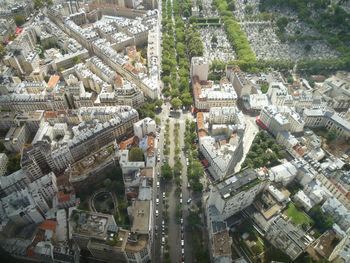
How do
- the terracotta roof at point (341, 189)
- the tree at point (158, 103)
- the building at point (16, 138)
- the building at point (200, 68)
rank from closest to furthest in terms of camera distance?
the terracotta roof at point (341, 189)
the building at point (16, 138)
the tree at point (158, 103)
the building at point (200, 68)

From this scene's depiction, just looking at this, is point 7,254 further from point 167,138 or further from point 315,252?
point 315,252

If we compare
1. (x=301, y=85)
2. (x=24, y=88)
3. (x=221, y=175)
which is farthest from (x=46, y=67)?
(x=301, y=85)

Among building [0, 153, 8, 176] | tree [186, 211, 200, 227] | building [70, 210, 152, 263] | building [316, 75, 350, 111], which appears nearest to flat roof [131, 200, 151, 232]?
building [70, 210, 152, 263]

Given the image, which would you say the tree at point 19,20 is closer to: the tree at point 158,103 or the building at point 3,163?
the building at point 3,163

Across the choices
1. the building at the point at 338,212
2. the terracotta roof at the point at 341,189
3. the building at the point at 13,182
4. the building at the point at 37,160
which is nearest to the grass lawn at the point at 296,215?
the building at the point at 338,212

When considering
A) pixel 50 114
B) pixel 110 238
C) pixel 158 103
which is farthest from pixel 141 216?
pixel 50 114

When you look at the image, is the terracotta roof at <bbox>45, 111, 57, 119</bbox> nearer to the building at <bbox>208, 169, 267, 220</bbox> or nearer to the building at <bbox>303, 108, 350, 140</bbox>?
the building at <bbox>208, 169, 267, 220</bbox>
